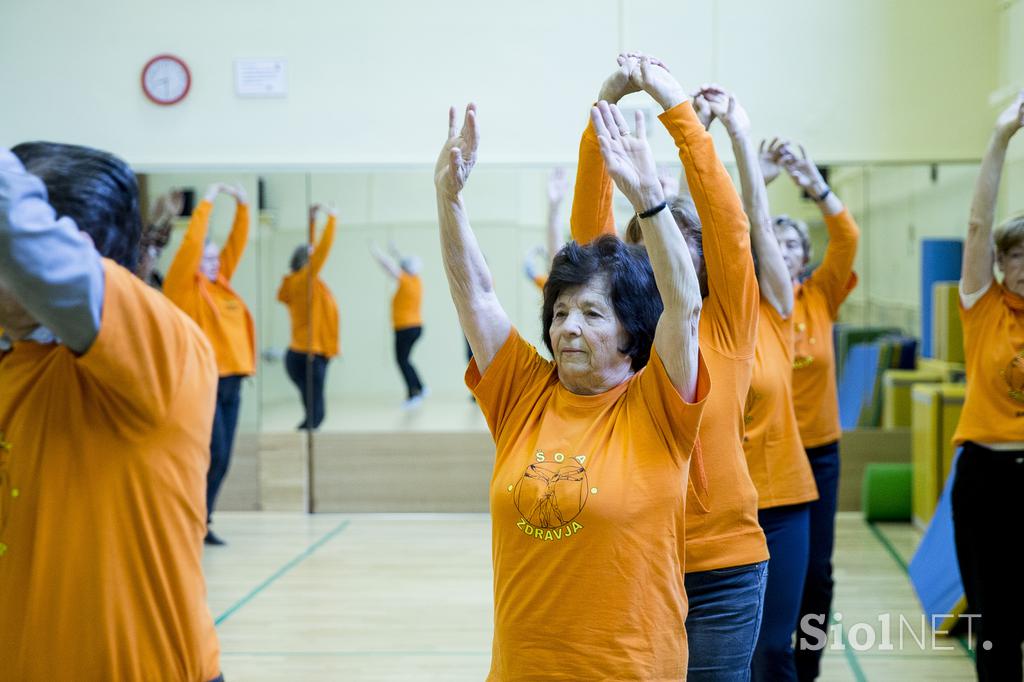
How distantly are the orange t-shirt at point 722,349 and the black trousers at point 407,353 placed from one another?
15.3ft

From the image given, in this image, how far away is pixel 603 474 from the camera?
1617 mm

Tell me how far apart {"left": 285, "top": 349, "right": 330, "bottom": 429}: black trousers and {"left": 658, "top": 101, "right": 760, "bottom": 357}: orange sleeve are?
15.6ft

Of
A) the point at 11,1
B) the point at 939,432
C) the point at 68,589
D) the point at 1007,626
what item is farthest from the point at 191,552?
the point at 11,1

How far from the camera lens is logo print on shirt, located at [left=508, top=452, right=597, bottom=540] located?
1.61 m

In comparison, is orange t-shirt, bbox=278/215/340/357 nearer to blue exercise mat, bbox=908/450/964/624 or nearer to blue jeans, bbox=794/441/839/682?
blue exercise mat, bbox=908/450/964/624

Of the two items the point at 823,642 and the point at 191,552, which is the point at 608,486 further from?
the point at 823,642

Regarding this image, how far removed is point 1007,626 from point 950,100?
4032 millimetres

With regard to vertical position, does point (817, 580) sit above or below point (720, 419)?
below

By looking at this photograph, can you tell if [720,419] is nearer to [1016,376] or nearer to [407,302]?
[1016,376]

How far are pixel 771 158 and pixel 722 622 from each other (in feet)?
4.36

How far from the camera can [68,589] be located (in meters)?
1.25

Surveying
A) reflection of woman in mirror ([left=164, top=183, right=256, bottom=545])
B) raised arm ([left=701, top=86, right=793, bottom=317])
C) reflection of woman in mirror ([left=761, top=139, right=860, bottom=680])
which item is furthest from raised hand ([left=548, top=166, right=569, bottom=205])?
reflection of woman in mirror ([left=164, top=183, right=256, bottom=545])

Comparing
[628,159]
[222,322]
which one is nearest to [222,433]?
[222,322]

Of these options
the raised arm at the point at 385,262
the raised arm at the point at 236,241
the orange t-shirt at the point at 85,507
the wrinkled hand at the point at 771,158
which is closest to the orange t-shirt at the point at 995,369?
the wrinkled hand at the point at 771,158
